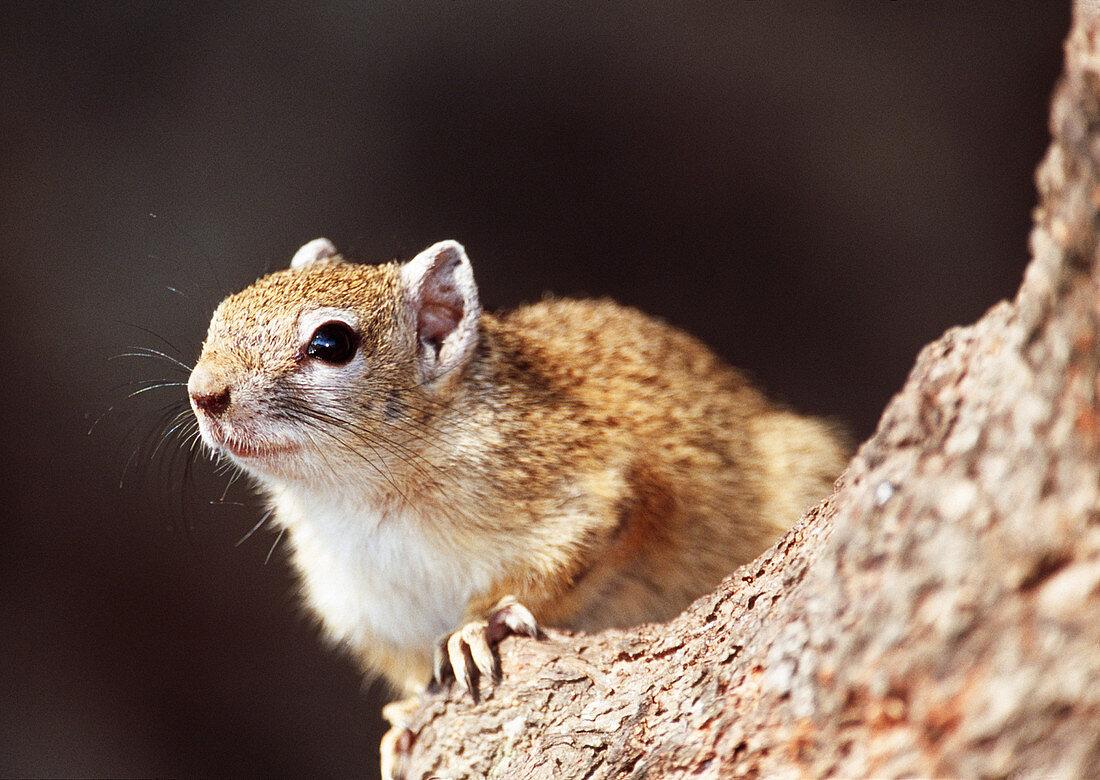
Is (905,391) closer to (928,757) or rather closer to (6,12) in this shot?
(928,757)

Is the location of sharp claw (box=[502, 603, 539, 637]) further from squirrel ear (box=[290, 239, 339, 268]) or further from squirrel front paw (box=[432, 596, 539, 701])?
squirrel ear (box=[290, 239, 339, 268])

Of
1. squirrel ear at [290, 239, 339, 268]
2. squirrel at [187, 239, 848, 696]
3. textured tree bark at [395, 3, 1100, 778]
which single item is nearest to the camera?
textured tree bark at [395, 3, 1100, 778]

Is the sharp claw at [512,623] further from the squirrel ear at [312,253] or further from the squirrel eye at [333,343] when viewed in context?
the squirrel ear at [312,253]

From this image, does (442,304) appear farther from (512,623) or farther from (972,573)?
(972,573)

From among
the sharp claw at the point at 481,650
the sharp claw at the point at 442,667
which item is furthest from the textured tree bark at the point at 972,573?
the sharp claw at the point at 442,667

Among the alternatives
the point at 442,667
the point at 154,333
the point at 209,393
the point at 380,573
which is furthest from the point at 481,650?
the point at 154,333

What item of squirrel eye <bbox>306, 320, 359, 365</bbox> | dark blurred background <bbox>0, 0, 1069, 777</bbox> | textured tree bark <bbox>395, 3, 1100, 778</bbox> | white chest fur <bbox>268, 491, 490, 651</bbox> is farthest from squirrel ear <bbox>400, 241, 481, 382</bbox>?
textured tree bark <bbox>395, 3, 1100, 778</bbox>
